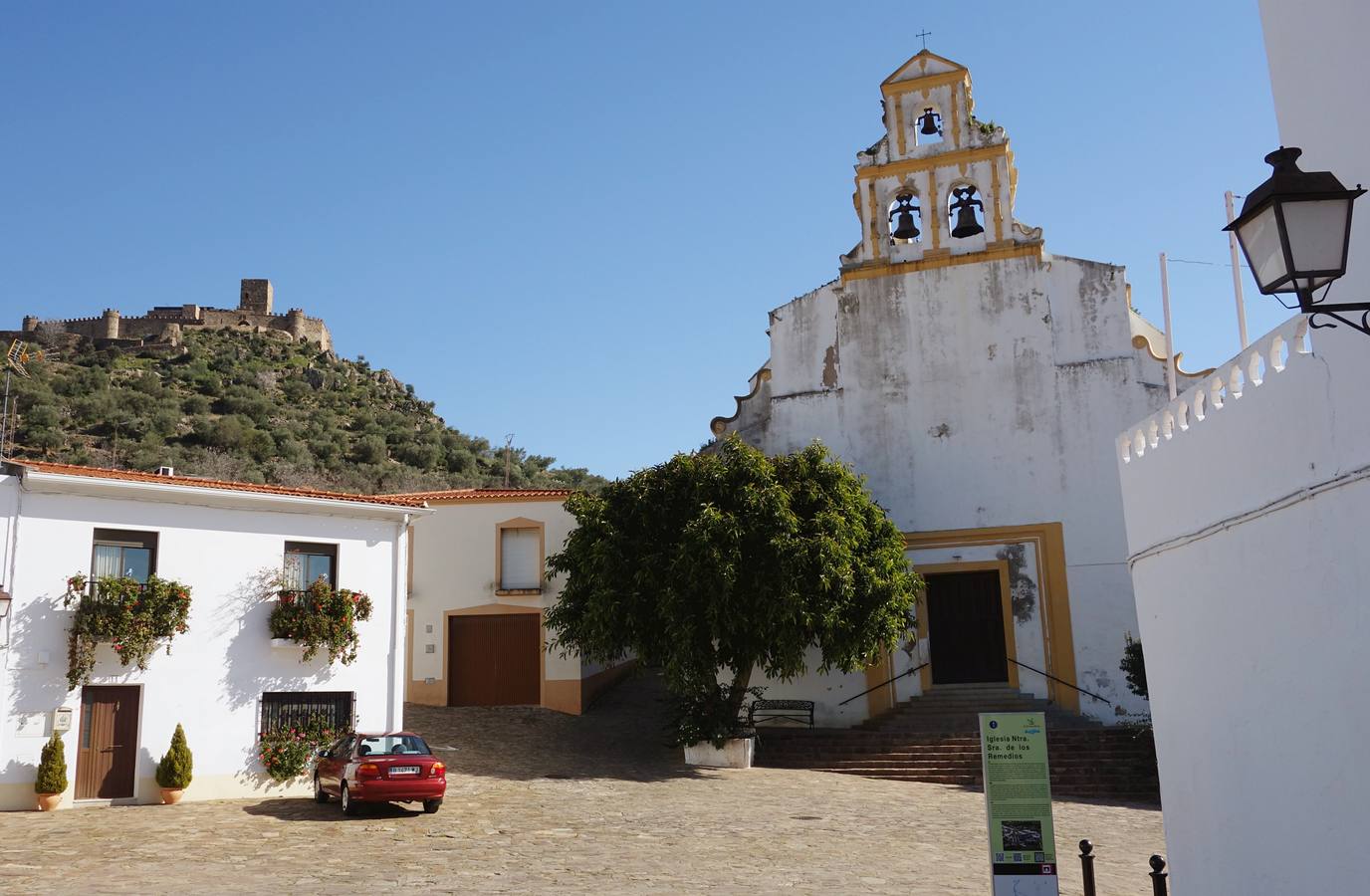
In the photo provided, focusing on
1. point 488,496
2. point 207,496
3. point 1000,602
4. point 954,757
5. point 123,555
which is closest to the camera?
point 123,555

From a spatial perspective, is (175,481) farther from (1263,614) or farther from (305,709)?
(1263,614)

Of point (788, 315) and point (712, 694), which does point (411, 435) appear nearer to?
point (788, 315)

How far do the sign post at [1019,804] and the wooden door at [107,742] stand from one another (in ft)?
47.5

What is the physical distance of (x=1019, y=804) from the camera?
30.0 ft

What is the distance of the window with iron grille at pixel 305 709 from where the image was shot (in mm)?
19469

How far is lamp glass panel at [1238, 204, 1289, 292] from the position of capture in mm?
5465

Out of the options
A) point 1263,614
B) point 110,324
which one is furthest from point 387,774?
point 110,324

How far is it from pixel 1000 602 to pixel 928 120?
480 inches

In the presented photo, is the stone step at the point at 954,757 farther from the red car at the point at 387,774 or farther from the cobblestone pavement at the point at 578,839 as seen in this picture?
the red car at the point at 387,774

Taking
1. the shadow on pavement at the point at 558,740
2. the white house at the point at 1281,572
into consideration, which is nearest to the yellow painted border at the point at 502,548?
the shadow on pavement at the point at 558,740

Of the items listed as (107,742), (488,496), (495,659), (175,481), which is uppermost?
(488,496)

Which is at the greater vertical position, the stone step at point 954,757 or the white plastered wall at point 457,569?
the white plastered wall at point 457,569

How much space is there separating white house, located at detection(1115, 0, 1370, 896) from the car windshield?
10826 millimetres

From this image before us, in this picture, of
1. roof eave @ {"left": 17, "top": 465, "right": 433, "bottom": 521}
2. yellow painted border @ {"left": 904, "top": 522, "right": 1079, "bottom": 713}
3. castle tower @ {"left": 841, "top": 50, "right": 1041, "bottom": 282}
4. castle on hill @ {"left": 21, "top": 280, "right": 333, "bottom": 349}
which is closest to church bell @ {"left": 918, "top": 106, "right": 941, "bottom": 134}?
castle tower @ {"left": 841, "top": 50, "right": 1041, "bottom": 282}
